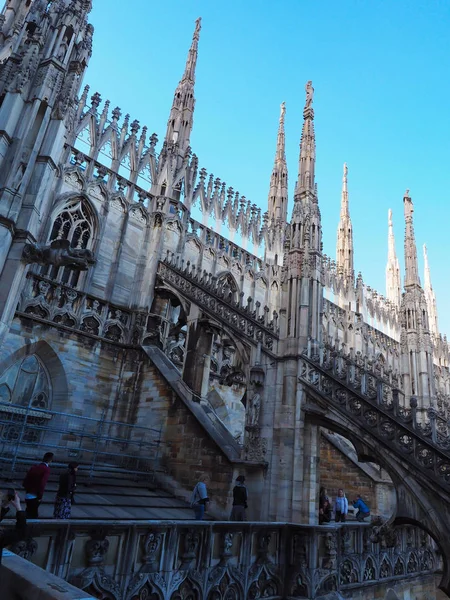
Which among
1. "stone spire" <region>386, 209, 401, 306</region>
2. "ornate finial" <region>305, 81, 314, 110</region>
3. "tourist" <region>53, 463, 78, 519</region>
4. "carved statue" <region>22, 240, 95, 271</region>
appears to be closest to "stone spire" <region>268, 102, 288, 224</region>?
"ornate finial" <region>305, 81, 314, 110</region>

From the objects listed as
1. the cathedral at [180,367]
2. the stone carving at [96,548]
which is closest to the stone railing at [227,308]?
the cathedral at [180,367]

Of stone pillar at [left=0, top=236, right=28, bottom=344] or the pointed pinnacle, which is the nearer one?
stone pillar at [left=0, top=236, right=28, bottom=344]

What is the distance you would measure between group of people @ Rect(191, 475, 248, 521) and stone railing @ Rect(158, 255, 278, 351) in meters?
3.80

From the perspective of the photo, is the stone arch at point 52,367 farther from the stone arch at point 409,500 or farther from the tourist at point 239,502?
the stone arch at point 409,500

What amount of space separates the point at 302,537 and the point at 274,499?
97.0 inches

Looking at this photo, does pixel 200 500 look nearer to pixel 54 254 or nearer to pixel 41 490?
pixel 41 490

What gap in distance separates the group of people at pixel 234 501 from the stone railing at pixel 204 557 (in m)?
1.45

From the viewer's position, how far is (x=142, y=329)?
14734mm

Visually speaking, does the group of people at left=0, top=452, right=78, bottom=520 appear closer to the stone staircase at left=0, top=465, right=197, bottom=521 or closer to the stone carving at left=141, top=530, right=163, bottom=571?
the stone staircase at left=0, top=465, right=197, bottom=521

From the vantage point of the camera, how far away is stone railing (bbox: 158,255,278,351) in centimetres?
1189

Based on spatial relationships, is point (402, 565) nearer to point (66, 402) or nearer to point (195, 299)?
point (195, 299)

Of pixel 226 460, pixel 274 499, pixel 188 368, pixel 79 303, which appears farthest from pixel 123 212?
pixel 274 499

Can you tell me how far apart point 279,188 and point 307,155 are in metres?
12.7

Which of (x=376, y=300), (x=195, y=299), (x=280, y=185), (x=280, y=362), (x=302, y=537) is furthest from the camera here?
(x=376, y=300)
